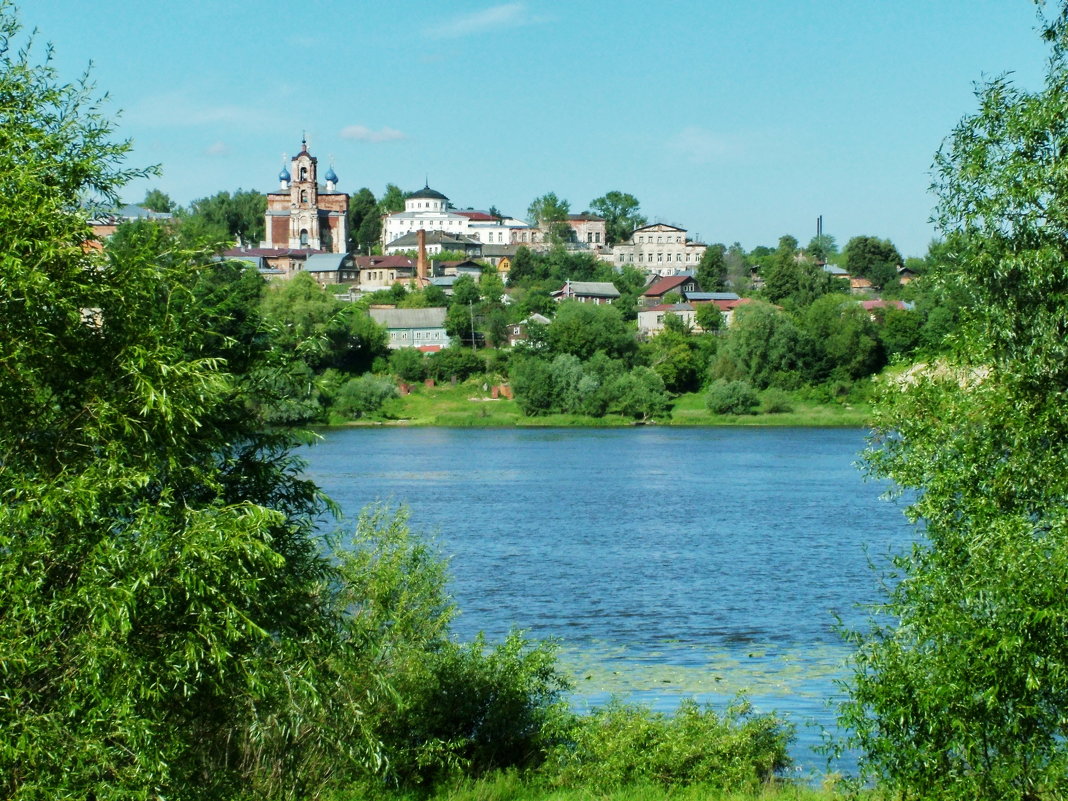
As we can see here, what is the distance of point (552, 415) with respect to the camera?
215 feet

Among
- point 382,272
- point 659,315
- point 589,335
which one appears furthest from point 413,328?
point 382,272

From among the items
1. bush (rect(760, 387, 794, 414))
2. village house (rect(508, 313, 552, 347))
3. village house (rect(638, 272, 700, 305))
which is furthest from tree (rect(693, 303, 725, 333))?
bush (rect(760, 387, 794, 414))

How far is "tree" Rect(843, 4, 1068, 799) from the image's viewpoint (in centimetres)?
788

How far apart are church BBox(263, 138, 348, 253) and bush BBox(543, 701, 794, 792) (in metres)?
118

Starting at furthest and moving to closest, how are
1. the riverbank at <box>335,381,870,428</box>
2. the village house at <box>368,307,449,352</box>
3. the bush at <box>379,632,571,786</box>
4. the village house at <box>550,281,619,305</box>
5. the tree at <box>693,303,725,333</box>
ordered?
the village house at <box>550,281,619,305</box> < the village house at <box>368,307,449,352</box> < the tree at <box>693,303,725,333</box> < the riverbank at <box>335,381,870,428</box> < the bush at <box>379,632,571,786</box>

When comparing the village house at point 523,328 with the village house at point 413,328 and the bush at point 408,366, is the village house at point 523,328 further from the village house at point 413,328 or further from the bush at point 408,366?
the bush at point 408,366

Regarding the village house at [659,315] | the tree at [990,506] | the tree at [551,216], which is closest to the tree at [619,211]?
the tree at [551,216]

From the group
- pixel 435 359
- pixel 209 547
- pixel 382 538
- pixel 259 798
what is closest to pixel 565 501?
pixel 382 538

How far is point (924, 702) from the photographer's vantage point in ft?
26.4

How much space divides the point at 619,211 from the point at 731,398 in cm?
8836

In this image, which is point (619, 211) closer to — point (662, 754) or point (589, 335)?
point (589, 335)

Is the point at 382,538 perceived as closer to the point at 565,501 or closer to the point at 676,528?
the point at 676,528

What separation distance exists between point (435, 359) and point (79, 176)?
64552mm

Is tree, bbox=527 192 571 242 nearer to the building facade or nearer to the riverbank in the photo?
the building facade
